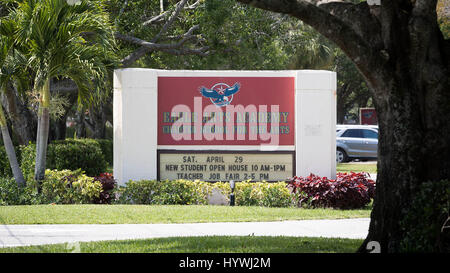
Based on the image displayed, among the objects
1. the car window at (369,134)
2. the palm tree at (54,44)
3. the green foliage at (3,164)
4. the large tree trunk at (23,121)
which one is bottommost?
the green foliage at (3,164)

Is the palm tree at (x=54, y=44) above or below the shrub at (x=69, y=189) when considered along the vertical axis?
above

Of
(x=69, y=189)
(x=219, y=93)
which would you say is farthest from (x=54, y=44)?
(x=219, y=93)

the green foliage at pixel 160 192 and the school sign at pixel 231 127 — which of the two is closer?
the green foliage at pixel 160 192

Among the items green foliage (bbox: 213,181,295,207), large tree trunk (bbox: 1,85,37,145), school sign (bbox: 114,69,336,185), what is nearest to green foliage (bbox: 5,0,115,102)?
school sign (bbox: 114,69,336,185)

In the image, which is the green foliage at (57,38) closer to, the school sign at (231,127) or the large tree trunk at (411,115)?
the school sign at (231,127)

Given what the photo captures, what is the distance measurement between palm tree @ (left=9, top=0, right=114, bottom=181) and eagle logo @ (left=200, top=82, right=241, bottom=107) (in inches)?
94.1

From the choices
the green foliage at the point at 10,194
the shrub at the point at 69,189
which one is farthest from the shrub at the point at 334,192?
the green foliage at the point at 10,194

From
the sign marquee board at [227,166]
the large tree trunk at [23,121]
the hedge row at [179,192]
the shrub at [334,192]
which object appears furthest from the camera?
the large tree trunk at [23,121]

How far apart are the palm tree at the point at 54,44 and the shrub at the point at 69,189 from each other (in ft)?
1.84

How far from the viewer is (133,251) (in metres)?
7.68

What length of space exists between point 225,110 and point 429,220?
340 inches

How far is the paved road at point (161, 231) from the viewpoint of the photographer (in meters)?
9.60

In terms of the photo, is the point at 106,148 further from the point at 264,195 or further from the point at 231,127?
the point at 264,195

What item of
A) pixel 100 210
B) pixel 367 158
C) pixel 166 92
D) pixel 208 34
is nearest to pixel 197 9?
pixel 208 34
